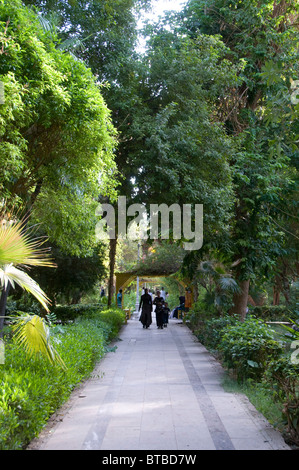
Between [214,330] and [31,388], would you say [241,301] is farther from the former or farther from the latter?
[31,388]

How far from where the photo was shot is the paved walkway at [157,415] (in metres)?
4.91

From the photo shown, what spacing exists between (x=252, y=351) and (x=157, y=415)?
2.19m

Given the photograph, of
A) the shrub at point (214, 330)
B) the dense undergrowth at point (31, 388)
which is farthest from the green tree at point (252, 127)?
the dense undergrowth at point (31, 388)

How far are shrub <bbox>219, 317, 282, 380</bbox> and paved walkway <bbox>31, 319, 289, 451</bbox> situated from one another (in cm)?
53

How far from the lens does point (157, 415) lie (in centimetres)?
598

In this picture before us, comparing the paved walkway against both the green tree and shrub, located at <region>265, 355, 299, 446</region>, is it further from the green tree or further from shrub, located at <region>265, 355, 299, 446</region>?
the green tree

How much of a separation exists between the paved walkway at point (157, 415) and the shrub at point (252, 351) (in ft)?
1.73

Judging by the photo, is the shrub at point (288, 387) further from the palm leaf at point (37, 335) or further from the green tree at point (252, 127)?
the green tree at point (252, 127)

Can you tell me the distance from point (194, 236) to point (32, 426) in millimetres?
9782

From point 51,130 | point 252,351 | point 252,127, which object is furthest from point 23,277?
point 252,127

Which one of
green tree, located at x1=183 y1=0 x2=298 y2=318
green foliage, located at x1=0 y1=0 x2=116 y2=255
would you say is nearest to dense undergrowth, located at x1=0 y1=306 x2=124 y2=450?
green foliage, located at x1=0 y1=0 x2=116 y2=255
